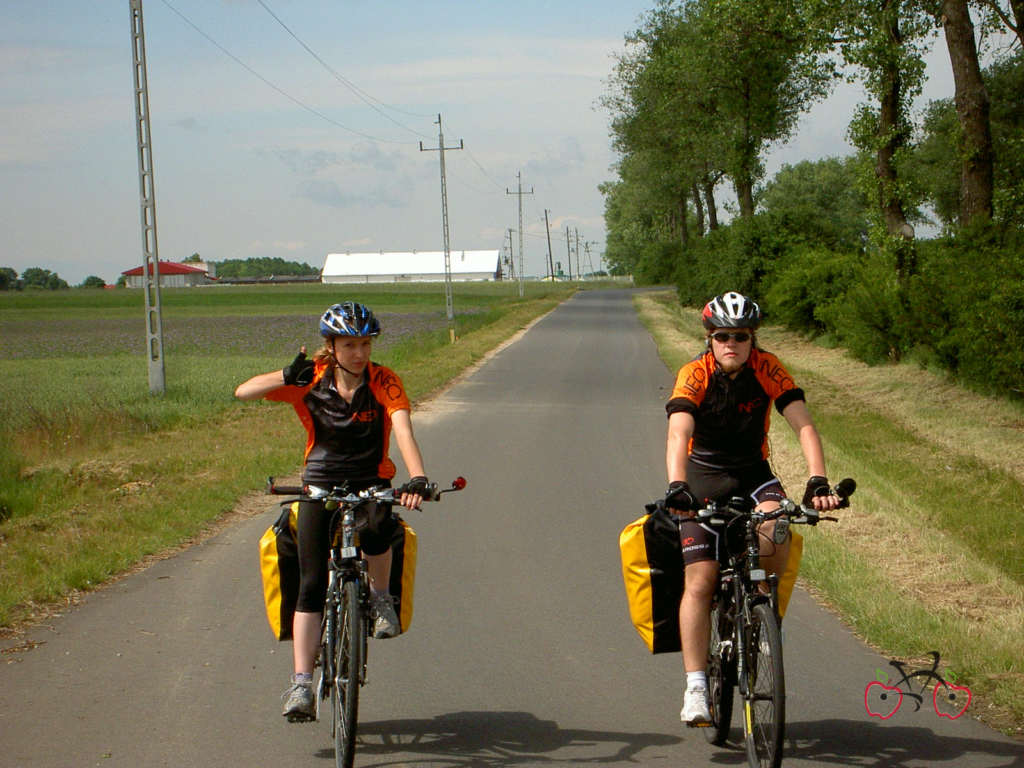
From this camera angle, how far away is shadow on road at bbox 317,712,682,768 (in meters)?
4.83

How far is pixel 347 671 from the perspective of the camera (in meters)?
4.63

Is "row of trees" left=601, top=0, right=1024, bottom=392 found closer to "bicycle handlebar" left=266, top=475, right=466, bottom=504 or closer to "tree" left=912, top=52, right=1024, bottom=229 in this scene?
"tree" left=912, top=52, right=1024, bottom=229

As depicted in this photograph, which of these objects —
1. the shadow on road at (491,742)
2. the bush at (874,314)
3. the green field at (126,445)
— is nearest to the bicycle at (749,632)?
the shadow on road at (491,742)

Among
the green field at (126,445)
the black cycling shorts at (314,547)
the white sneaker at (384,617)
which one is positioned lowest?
the green field at (126,445)

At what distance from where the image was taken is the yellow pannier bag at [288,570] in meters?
5.10

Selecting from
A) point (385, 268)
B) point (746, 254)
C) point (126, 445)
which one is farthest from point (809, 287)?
point (385, 268)

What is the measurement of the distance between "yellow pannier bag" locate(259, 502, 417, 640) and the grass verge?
8.67 ft

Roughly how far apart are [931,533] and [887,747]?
4.55m

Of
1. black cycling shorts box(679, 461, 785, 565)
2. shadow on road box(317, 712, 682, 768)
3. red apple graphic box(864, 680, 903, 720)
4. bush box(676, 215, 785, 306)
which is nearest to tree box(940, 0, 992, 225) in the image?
red apple graphic box(864, 680, 903, 720)

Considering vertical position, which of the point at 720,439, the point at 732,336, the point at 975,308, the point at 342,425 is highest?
the point at 732,336

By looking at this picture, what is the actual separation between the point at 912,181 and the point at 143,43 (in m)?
14.5

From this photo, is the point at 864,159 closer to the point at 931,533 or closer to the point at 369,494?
the point at 931,533

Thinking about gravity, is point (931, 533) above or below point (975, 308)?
below

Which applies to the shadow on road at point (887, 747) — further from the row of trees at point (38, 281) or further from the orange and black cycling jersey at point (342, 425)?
the row of trees at point (38, 281)
